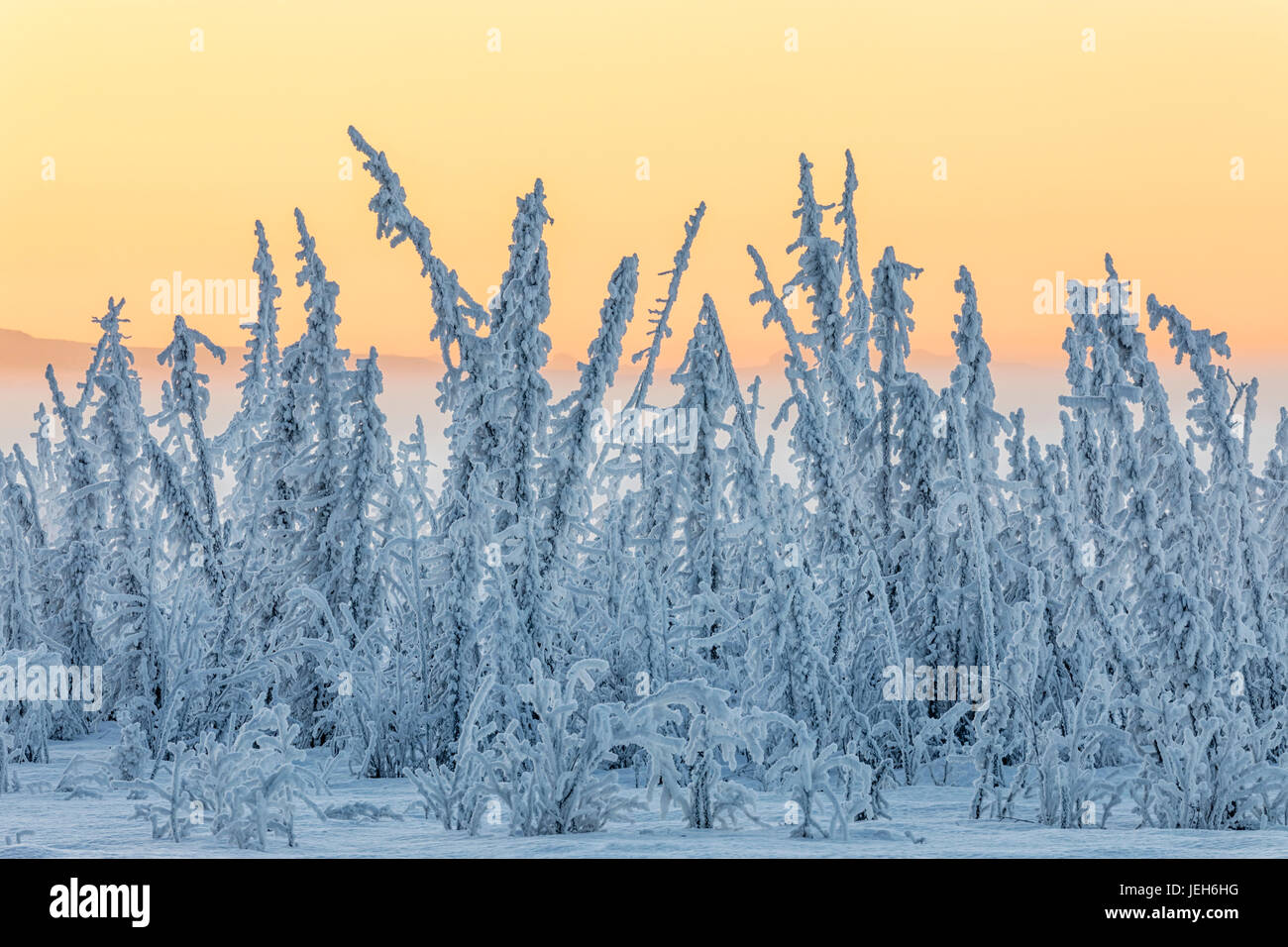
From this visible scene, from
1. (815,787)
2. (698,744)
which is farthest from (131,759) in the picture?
→ (815,787)

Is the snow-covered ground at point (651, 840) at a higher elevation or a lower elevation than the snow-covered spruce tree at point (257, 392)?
lower

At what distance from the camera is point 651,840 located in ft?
24.7

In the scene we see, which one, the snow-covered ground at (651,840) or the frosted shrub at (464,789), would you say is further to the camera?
the frosted shrub at (464,789)

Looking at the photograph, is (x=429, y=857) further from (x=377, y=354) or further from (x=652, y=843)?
(x=377, y=354)

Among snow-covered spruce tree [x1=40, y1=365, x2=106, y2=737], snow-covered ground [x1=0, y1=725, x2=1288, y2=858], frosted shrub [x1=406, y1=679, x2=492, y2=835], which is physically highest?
snow-covered spruce tree [x1=40, y1=365, x2=106, y2=737]

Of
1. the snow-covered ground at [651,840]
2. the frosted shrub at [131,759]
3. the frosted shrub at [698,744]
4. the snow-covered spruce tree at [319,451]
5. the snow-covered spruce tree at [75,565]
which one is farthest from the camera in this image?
the snow-covered spruce tree at [75,565]

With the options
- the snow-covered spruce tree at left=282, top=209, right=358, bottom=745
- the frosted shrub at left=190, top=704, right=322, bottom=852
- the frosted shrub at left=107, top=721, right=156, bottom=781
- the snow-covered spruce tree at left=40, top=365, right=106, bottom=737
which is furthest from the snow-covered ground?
the snow-covered spruce tree at left=40, top=365, right=106, bottom=737

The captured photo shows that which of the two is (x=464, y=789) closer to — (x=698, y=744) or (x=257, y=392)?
(x=698, y=744)

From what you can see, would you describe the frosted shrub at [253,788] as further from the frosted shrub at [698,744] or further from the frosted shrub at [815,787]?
the frosted shrub at [815,787]

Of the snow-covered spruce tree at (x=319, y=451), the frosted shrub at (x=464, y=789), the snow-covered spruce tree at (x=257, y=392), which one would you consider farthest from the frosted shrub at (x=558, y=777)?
the snow-covered spruce tree at (x=257, y=392)

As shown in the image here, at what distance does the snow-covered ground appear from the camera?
720 centimetres

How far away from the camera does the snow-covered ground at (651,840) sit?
720 centimetres

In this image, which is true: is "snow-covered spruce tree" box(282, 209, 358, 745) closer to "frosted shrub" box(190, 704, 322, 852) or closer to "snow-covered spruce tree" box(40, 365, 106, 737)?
"snow-covered spruce tree" box(40, 365, 106, 737)
